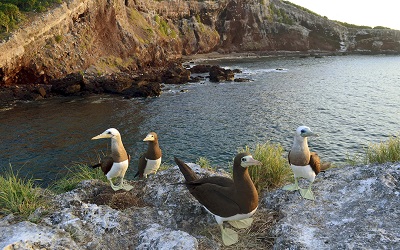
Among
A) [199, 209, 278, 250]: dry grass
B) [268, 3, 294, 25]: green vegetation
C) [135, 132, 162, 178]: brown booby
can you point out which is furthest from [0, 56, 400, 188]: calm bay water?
[268, 3, 294, 25]: green vegetation

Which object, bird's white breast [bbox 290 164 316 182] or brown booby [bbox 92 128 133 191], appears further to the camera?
brown booby [bbox 92 128 133 191]

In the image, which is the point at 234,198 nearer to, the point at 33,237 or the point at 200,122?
the point at 33,237

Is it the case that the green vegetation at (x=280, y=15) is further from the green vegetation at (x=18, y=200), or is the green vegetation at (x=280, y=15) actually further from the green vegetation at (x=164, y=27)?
the green vegetation at (x=18, y=200)

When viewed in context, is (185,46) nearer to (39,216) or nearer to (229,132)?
(229,132)

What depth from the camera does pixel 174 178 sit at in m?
6.49

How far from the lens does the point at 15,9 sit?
3656 centimetres

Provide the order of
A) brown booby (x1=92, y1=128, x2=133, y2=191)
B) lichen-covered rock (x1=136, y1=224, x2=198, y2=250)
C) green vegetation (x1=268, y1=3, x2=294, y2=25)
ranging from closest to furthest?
lichen-covered rock (x1=136, y1=224, x2=198, y2=250)
brown booby (x1=92, y1=128, x2=133, y2=191)
green vegetation (x1=268, y1=3, x2=294, y2=25)

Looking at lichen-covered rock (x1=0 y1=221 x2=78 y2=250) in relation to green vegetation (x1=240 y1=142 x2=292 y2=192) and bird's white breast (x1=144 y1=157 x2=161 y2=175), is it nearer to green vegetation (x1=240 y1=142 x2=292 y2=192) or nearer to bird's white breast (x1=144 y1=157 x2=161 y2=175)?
bird's white breast (x1=144 y1=157 x2=161 y2=175)

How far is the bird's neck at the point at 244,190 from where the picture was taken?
4.69 meters

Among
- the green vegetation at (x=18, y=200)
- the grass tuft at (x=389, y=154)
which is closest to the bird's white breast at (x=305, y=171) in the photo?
the grass tuft at (x=389, y=154)

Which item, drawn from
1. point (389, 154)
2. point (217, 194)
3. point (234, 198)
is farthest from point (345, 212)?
point (389, 154)

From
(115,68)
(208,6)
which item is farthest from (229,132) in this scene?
(208,6)

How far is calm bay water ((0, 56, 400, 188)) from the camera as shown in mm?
20422

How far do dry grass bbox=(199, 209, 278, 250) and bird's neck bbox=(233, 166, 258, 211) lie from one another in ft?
1.84
